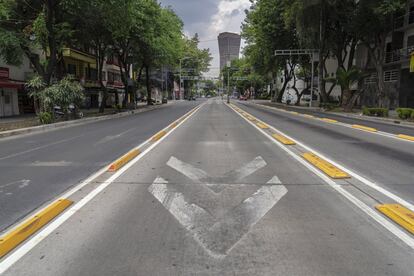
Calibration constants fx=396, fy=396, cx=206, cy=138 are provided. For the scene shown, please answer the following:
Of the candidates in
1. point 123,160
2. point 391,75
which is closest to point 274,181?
point 123,160

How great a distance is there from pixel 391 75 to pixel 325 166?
37839mm

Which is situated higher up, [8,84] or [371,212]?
[8,84]

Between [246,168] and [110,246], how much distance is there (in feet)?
15.9

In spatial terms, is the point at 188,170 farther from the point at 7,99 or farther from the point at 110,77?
the point at 110,77

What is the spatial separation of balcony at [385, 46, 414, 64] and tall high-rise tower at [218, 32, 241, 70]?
95034 mm

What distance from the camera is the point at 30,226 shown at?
5.05 meters

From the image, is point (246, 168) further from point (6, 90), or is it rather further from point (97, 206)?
point (6, 90)

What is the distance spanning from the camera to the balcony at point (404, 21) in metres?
37.5

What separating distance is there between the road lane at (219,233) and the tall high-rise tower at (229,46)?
130317 mm

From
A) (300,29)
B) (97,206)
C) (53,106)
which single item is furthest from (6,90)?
(97,206)

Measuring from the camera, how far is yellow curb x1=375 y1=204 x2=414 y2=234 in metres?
5.05

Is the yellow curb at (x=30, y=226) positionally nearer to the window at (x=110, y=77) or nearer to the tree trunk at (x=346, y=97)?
the tree trunk at (x=346, y=97)

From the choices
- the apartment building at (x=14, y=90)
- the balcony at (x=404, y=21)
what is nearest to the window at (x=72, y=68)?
the apartment building at (x=14, y=90)

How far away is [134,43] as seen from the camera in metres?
38.4
